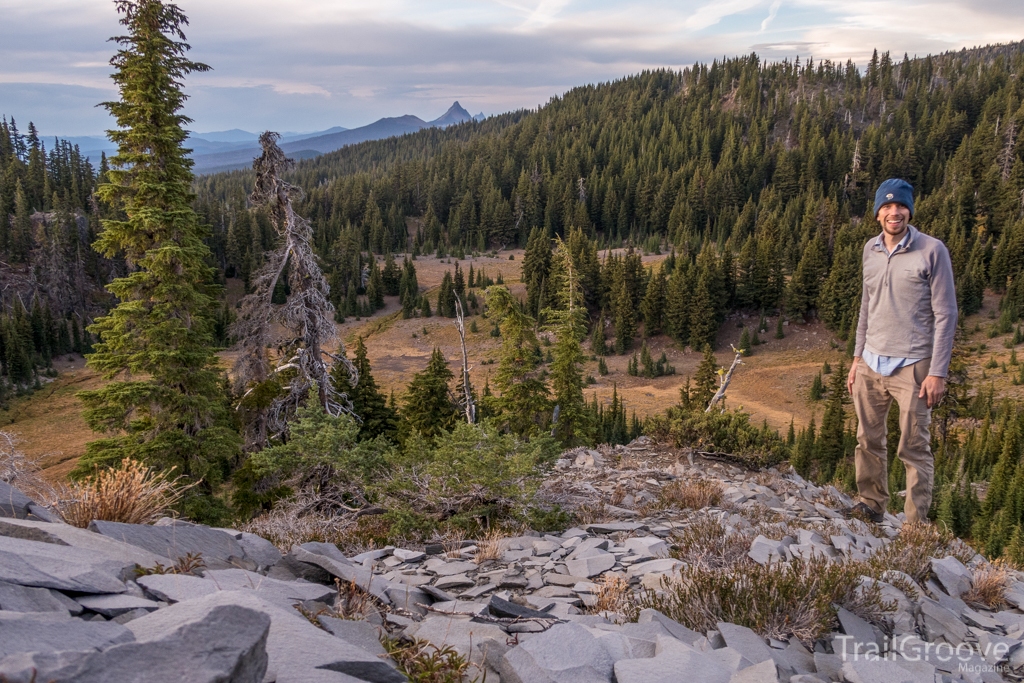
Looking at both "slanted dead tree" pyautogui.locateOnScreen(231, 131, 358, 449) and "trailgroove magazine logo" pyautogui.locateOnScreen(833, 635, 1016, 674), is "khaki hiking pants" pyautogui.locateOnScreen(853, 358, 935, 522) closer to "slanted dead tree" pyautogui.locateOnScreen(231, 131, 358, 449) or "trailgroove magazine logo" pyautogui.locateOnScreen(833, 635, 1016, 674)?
"trailgroove magazine logo" pyautogui.locateOnScreen(833, 635, 1016, 674)

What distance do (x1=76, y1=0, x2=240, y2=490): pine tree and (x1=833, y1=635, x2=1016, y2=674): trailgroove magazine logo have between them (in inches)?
552

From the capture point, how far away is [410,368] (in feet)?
170

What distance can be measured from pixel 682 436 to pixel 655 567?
7521 mm

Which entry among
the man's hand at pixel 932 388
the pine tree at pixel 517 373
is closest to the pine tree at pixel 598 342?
the pine tree at pixel 517 373

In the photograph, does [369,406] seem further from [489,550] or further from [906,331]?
[906,331]

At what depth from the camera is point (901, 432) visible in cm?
597

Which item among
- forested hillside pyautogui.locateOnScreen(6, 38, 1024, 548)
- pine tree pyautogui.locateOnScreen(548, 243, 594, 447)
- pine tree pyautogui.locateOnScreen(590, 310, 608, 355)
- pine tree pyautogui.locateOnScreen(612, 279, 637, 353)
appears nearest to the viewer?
pine tree pyautogui.locateOnScreen(548, 243, 594, 447)

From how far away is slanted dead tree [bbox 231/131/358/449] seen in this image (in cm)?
1495

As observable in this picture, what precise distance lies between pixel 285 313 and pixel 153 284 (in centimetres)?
295

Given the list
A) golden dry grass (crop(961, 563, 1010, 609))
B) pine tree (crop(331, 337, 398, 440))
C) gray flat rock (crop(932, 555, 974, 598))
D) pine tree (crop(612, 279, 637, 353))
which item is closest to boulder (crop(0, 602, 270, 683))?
gray flat rock (crop(932, 555, 974, 598))

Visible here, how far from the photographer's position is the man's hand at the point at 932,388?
5.47m

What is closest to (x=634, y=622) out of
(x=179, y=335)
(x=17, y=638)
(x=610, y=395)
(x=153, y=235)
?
(x=17, y=638)

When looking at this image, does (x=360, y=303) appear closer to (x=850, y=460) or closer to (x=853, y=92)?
(x=850, y=460)

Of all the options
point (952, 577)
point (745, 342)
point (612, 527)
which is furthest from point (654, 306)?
point (952, 577)
